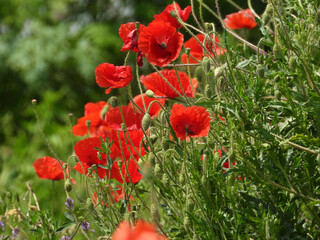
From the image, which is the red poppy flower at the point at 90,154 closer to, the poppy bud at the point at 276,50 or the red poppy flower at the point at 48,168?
the red poppy flower at the point at 48,168

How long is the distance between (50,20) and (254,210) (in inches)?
165

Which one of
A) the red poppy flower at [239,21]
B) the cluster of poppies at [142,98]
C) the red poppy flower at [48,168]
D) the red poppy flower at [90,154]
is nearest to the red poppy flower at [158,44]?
the cluster of poppies at [142,98]

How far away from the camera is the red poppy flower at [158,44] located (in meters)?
1.33

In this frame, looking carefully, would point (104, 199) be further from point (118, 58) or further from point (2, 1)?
point (2, 1)

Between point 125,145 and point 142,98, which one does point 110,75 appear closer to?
point 142,98

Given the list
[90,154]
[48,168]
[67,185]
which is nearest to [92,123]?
[48,168]

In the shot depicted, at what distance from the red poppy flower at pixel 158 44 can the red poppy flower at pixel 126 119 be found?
178mm

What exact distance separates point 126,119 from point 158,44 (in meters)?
0.23

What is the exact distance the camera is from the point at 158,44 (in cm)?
133

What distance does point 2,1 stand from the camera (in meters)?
5.30

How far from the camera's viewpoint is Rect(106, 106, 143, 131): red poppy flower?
1427 millimetres

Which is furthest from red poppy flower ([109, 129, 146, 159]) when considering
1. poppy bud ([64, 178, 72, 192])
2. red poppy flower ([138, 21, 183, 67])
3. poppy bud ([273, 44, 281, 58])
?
poppy bud ([273, 44, 281, 58])

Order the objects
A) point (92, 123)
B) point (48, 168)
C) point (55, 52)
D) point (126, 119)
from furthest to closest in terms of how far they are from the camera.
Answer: point (55, 52)
point (92, 123)
point (48, 168)
point (126, 119)

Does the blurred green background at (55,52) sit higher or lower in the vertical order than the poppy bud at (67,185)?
lower
